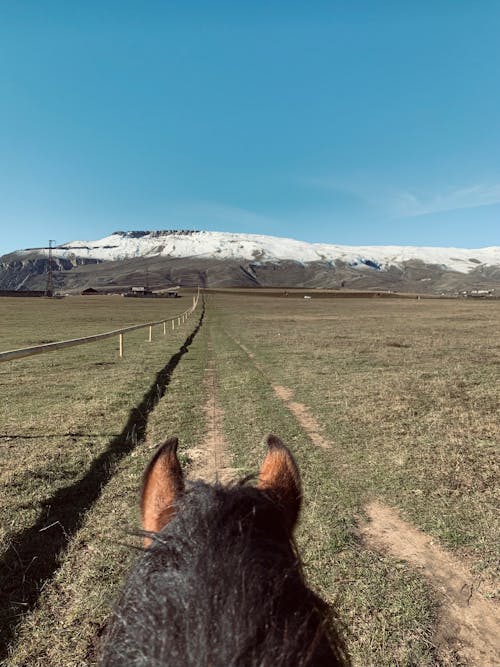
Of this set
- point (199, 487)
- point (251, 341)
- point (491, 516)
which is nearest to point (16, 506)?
point (199, 487)

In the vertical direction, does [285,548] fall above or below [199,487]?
below

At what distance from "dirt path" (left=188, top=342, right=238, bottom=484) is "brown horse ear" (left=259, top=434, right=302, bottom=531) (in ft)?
8.29

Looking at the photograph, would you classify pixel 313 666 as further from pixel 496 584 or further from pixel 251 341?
pixel 251 341

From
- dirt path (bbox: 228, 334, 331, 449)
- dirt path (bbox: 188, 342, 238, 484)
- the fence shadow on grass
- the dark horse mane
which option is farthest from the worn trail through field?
the fence shadow on grass

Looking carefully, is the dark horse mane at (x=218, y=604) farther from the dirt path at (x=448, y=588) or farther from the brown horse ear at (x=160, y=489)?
the dirt path at (x=448, y=588)

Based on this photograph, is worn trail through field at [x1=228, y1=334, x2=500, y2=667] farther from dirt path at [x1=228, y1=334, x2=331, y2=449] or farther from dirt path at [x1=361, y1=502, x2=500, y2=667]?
dirt path at [x1=228, y1=334, x2=331, y2=449]

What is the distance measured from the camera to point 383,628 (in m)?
3.00

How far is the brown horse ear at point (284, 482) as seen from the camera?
1609 mm

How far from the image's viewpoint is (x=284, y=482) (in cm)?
165

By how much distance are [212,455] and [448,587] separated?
3.92 m

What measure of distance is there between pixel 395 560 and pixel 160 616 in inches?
147

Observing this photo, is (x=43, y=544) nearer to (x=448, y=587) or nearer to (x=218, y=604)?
(x=448, y=587)

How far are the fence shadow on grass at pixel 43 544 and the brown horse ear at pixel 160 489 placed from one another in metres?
2.27

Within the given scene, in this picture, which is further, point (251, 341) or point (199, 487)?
point (251, 341)
